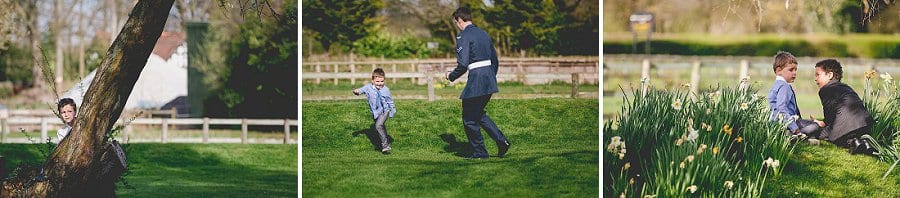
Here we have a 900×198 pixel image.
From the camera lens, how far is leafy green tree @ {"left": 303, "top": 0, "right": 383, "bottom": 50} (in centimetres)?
684

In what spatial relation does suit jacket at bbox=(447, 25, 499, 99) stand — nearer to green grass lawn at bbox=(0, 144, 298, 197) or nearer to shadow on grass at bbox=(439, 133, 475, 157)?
shadow on grass at bbox=(439, 133, 475, 157)

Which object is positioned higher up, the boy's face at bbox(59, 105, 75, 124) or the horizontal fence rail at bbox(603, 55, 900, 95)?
the horizontal fence rail at bbox(603, 55, 900, 95)

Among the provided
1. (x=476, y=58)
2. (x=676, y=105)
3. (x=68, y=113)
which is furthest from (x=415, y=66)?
(x=68, y=113)

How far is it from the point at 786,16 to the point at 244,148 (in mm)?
6987

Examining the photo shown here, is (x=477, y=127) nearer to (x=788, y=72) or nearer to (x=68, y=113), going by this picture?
(x=788, y=72)

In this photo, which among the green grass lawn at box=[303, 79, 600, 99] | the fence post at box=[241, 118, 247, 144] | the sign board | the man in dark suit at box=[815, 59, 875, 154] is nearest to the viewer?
the green grass lawn at box=[303, 79, 600, 99]

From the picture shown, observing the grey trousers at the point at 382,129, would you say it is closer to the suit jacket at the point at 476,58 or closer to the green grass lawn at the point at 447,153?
the green grass lawn at the point at 447,153

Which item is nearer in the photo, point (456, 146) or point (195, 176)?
point (456, 146)

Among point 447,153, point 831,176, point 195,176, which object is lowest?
point 195,176

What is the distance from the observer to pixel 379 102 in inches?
256

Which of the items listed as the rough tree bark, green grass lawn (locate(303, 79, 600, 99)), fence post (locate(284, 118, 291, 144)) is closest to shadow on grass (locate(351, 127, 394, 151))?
green grass lawn (locate(303, 79, 600, 99))

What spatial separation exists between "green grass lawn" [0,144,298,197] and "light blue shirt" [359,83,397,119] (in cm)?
447

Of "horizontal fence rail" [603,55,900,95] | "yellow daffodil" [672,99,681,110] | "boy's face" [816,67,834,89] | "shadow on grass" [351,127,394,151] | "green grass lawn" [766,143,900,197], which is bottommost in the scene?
"green grass lawn" [766,143,900,197]

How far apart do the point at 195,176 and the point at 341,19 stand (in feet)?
19.9
